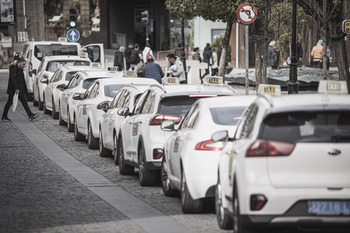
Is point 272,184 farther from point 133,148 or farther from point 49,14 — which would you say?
point 49,14

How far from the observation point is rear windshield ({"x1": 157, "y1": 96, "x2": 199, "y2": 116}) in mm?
14102

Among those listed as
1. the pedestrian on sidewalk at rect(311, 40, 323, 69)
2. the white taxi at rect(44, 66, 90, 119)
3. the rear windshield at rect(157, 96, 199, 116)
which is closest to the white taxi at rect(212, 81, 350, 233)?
the rear windshield at rect(157, 96, 199, 116)

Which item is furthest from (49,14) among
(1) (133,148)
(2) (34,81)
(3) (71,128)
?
(1) (133,148)

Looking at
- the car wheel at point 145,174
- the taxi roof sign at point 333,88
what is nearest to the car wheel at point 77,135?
the car wheel at point 145,174

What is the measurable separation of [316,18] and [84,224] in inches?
690

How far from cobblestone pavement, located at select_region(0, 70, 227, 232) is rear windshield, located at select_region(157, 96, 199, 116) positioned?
A: 3.60 feet

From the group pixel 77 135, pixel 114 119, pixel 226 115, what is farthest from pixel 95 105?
pixel 226 115

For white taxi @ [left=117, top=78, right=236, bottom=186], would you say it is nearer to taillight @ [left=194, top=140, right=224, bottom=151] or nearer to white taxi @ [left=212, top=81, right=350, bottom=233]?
taillight @ [left=194, top=140, right=224, bottom=151]

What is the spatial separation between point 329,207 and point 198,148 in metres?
2.88

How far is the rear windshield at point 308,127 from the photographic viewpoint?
28.5 ft

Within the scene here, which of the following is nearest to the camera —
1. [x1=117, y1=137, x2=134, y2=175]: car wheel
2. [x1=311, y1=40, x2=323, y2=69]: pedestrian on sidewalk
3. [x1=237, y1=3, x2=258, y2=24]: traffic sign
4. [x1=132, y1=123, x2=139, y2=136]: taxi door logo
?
[x1=132, y1=123, x2=139, y2=136]: taxi door logo

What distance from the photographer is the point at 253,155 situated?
28.5ft

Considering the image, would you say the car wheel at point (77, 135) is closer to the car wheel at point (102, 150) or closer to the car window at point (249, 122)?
the car wheel at point (102, 150)

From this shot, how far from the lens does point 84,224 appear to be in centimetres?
1102
